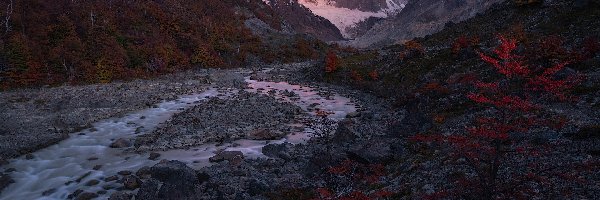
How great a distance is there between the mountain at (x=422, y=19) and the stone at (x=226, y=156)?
4464 inches

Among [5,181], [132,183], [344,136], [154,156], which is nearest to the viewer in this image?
[132,183]

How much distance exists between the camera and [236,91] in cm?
4109

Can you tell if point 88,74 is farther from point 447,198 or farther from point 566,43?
point 566,43

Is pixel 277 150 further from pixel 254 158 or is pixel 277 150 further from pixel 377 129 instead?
pixel 377 129

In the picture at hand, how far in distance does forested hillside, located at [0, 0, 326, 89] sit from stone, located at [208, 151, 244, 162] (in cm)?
2897

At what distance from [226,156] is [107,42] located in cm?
3712

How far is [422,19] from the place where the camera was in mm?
138375

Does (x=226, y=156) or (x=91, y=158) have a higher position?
(x=226, y=156)

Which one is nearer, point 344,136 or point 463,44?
point 344,136

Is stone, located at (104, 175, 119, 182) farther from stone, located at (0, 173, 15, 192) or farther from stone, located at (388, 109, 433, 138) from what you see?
stone, located at (388, 109, 433, 138)

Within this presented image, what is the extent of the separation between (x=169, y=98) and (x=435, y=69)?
24218mm

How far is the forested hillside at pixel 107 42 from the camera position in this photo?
3991 cm

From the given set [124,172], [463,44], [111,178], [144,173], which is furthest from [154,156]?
[463,44]

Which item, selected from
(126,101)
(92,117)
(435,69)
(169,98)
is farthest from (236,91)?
(435,69)
